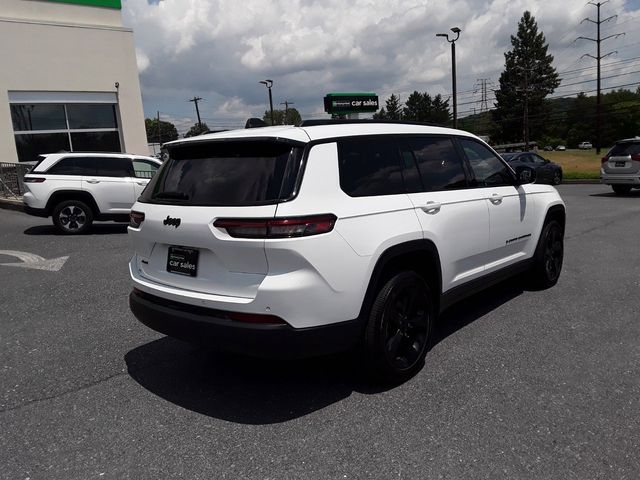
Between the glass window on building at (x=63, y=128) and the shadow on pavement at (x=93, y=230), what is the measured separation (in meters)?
8.78

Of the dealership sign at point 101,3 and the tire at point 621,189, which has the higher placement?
the dealership sign at point 101,3

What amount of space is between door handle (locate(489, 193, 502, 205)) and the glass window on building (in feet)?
60.9

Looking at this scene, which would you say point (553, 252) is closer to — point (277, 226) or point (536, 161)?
point (277, 226)

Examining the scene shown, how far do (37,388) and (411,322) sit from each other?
269cm

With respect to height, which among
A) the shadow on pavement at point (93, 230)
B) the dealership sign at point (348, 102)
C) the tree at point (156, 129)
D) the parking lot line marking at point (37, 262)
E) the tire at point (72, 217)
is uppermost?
the tree at point (156, 129)

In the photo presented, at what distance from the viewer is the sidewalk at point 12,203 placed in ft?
49.1

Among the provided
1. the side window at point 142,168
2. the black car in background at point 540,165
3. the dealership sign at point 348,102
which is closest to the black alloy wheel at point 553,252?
the side window at point 142,168

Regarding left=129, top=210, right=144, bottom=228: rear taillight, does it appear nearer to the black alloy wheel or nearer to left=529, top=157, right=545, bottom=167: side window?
the black alloy wheel

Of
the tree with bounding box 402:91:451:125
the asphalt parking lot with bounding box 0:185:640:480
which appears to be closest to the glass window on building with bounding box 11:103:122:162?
the asphalt parking lot with bounding box 0:185:640:480

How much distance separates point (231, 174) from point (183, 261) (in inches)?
25.4

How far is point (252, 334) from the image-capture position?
2838mm

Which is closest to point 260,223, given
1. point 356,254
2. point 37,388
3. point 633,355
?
point 356,254

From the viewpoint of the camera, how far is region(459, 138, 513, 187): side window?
446 centimetres

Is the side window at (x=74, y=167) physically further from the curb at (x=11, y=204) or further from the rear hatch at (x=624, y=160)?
the rear hatch at (x=624, y=160)
